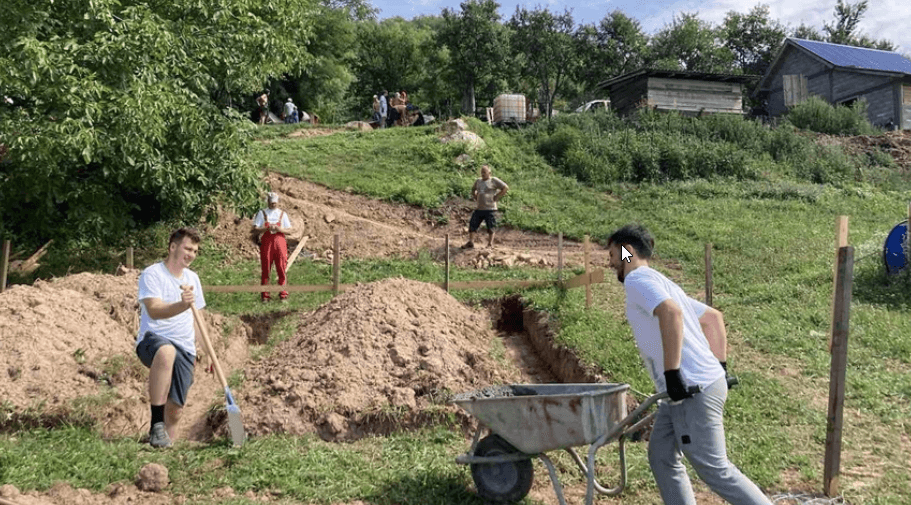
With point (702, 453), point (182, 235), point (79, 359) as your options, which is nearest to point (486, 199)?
point (79, 359)

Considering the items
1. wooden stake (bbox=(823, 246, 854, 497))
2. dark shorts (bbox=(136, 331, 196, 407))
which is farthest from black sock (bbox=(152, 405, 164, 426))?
wooden stake (bbox=(823, 246, 854, 497))

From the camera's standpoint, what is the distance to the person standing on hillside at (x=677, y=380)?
4.12 meters

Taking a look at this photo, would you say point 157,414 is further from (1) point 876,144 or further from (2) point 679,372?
(1) point 876,144

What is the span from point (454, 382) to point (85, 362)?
377 cm

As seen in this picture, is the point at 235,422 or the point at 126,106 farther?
the point at 126,106

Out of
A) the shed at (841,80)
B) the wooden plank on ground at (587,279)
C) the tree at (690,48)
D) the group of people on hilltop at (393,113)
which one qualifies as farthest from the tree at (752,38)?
the wooden plank on ground at (587,279)

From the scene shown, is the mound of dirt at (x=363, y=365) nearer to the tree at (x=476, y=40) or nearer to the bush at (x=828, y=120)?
the bush at (x=828, y=120)

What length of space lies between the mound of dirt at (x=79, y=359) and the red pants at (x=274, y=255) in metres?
2.20

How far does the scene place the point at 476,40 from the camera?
3988 cm

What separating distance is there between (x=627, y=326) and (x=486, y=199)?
563 centimetres

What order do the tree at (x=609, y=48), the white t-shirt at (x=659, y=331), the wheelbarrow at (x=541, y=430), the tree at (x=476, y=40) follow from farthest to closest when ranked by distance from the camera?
1. the tree at (x=609, y=48)
2. the tree at (x=476, y=40)
3. the wheelbarrow at (x=541, y=430)
4. the white t-shirt at (x=659, y=331)

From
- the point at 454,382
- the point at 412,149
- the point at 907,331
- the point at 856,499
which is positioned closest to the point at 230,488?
the point at 454,382

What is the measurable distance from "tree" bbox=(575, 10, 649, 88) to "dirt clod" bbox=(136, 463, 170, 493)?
1648 inches

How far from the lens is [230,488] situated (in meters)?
5.28
